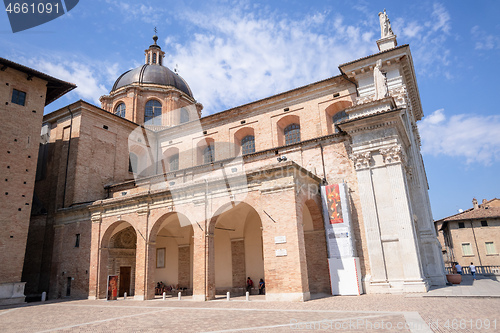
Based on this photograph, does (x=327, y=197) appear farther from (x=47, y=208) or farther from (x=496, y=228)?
(x=496, y=228)

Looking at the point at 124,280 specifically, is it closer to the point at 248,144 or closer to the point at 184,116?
the point at 248,144

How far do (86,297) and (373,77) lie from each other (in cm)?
2017

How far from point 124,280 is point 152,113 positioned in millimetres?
16913

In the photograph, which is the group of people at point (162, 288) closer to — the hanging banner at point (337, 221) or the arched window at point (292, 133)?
the hanging banner at point (337, 221)

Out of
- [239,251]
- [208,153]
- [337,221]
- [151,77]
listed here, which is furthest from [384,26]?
[151,77]

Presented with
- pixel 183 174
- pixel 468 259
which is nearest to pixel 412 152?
pixel 183 174

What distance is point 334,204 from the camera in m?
16.0

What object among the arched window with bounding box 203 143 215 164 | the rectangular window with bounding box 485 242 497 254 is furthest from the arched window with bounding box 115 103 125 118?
the rectangular window with bounding box 485 242 497 254

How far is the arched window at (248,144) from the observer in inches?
957

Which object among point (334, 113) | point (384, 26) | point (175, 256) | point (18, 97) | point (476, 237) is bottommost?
point (175, 256)

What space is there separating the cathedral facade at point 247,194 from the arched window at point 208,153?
0.12 metres

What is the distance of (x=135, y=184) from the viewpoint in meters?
23.5

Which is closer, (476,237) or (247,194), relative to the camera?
(247,194)

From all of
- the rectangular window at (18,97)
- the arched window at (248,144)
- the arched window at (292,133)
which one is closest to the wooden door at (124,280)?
the arched window at (248,144)
